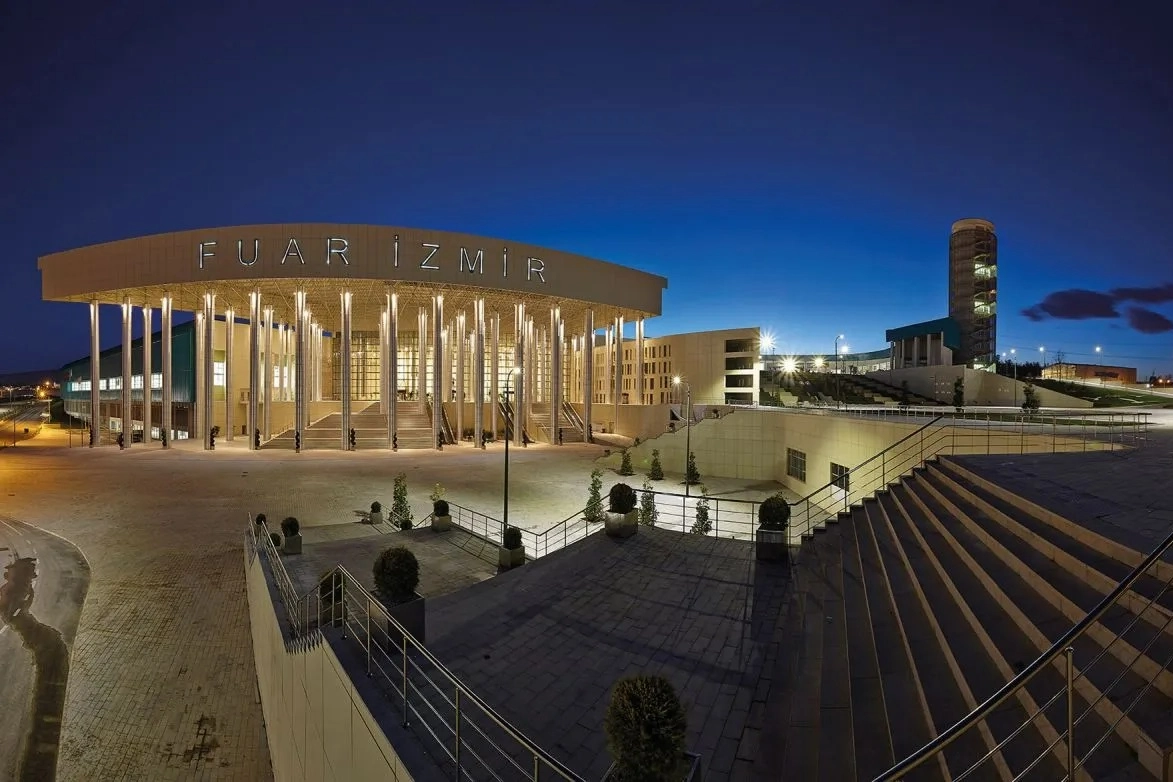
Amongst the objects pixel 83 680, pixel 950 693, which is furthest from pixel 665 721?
pixel 83 680

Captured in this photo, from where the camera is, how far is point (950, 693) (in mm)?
5340

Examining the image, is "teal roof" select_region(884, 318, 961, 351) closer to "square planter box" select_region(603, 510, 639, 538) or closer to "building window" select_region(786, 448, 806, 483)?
"building window" select_region(786, 448, 806, 483)

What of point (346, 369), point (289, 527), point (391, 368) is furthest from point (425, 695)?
point (391, 368)

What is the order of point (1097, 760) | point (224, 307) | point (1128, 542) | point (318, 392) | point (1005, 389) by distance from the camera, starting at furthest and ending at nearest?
point (318, 392), point (224, 307), point (1005, 389), point (1128, 542), point (1097, 760)

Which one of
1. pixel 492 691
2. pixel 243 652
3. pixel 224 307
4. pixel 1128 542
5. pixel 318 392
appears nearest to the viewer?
pixel 1128 542

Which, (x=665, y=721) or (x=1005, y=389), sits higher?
(x=1005, y=389)

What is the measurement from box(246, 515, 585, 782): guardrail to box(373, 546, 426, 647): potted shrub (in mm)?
260

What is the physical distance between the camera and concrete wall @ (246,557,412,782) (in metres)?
5.93

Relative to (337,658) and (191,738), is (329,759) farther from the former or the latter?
(191,738)

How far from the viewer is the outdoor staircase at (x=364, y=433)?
4310cm

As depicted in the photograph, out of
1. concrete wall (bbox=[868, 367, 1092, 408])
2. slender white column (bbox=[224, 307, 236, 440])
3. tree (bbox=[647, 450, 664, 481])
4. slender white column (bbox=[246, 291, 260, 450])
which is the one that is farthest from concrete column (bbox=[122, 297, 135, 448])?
concrete wall (bbox=[868, 367, 1092, 408])

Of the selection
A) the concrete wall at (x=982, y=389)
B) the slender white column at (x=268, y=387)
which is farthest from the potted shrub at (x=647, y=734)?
the slender white column at (x=268, y=387)

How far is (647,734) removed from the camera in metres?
4.18

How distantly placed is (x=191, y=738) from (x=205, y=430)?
41.7 meters
